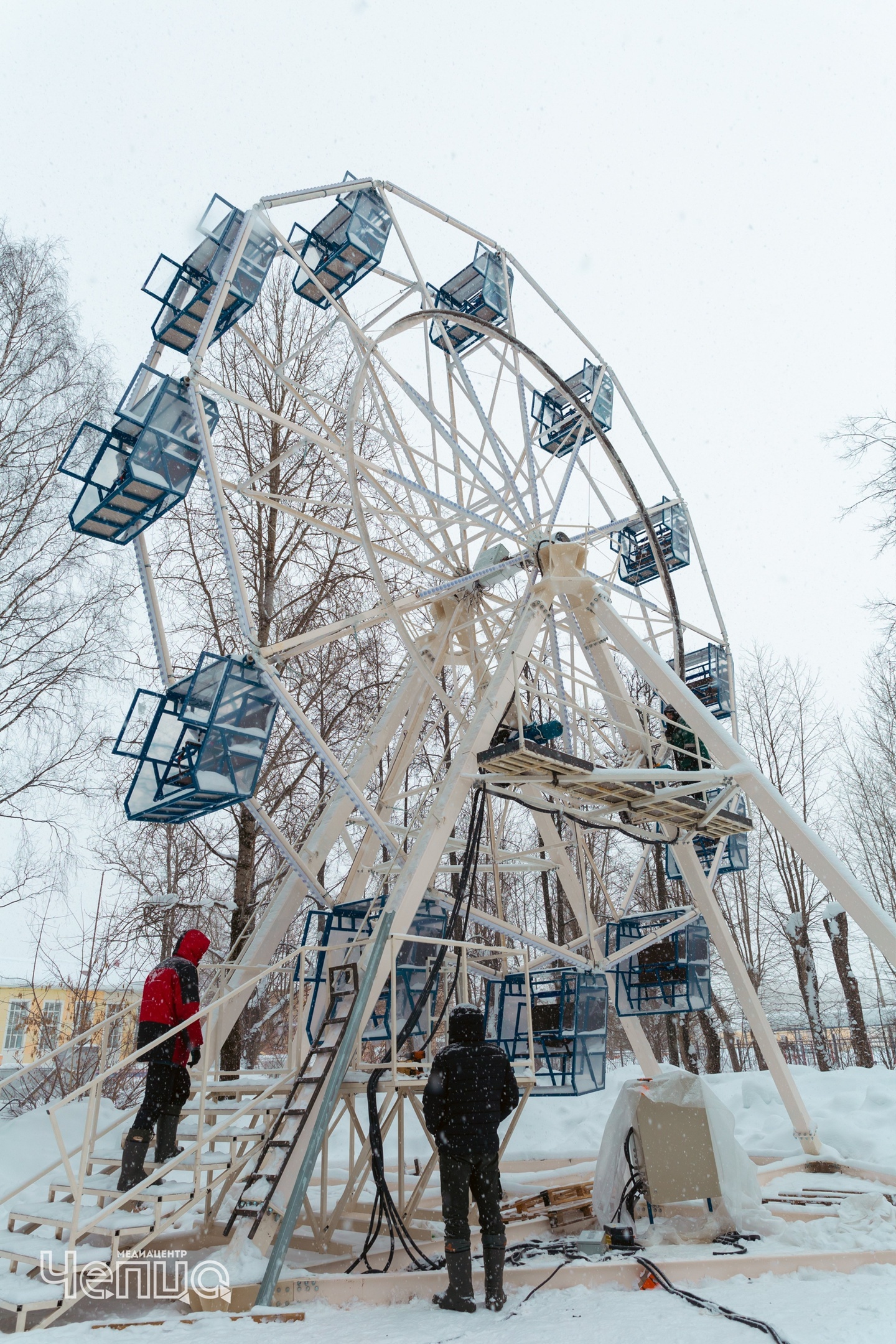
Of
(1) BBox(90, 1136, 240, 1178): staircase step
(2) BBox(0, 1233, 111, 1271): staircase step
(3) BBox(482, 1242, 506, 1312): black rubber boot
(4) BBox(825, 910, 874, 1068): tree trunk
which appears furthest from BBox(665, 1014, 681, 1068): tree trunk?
(2) BBox(0, 1233, 111, 1271): staircase step

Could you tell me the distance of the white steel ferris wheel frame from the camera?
9.50m

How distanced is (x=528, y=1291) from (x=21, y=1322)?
9.94 ft

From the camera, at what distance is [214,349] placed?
1820 centimetres

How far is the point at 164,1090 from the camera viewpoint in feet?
23.0

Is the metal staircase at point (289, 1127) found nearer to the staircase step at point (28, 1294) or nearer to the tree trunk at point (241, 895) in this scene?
the staircase step at point (28, 1294)

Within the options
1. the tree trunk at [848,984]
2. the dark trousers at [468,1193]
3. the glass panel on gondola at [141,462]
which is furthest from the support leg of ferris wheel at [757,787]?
the tree trunk at [848,984]

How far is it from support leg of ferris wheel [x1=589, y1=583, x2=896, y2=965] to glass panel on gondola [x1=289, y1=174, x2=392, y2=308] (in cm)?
574

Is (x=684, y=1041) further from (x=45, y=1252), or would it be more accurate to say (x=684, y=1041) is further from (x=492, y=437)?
(x=45, y=1252)

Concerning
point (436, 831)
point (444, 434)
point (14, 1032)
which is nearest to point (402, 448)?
point (444, 434)

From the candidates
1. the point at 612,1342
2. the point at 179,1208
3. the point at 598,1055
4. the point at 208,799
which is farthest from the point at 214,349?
the point at 612,1342

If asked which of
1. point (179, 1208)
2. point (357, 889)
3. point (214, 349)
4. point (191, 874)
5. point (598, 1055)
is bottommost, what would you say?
point (179, 1208)

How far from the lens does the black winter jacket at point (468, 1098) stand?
A: 239 inches

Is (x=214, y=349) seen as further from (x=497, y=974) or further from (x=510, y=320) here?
(x=497, y=974)

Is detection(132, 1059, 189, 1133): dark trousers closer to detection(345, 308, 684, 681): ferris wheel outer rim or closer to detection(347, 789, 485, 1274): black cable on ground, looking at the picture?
detection(347, 789, 485, 1274): black cable on ground
